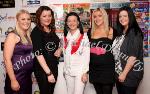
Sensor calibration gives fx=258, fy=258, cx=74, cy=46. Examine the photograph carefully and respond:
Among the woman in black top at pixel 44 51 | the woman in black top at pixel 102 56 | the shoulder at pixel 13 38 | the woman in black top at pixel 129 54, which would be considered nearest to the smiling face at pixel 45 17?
the woman in black top at pixel 44 51

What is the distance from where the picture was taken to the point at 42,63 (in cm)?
285

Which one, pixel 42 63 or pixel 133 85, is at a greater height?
pixel 42 63

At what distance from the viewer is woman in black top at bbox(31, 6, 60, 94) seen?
113 inches

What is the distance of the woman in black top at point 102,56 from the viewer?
2.93m

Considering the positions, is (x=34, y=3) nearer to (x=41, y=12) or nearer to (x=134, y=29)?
(x=41, y=12)

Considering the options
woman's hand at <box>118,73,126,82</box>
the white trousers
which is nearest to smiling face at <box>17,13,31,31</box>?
the white trousers

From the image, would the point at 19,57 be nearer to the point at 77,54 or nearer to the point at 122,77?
the point at 77,54

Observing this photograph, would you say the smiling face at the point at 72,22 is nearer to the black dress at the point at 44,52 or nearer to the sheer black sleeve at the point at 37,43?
the black dress at the point at 44,52

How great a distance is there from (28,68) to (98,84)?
2.74ft

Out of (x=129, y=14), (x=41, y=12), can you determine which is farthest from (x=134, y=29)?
(x=41, y=12)

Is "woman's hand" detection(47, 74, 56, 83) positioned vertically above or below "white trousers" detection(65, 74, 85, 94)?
above

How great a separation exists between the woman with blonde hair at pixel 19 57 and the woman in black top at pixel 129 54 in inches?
39.1

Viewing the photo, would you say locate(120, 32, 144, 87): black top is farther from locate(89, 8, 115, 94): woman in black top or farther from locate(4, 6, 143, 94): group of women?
locate(89, 8, 115, 94): woman in black top

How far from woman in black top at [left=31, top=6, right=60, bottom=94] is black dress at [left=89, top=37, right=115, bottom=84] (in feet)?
1.56
